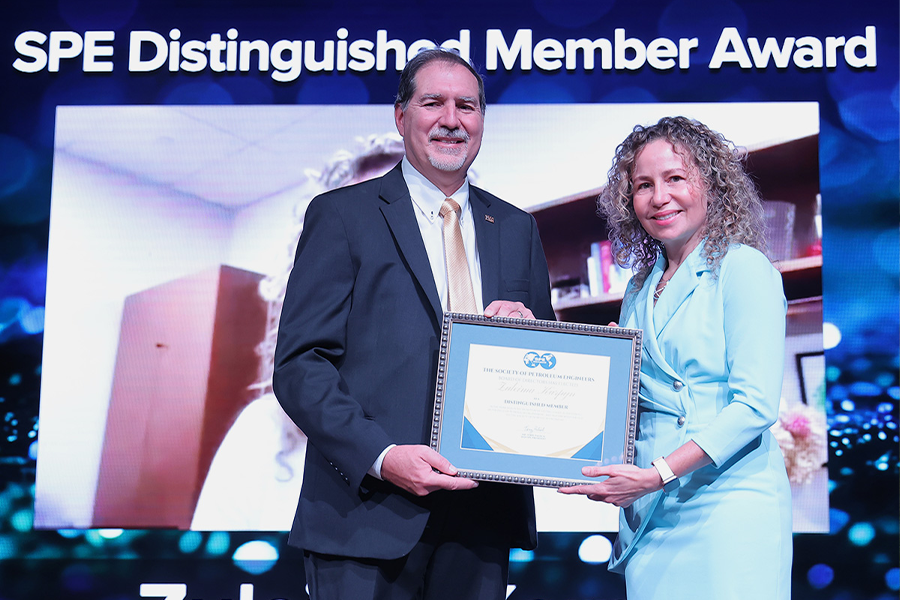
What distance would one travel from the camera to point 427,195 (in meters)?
1.94

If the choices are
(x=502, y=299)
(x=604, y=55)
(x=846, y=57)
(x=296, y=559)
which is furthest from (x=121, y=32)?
(x=846, y=57)

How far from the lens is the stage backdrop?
11.6ft

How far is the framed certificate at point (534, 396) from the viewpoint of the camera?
64.5 inches

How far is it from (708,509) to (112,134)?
3320 mm

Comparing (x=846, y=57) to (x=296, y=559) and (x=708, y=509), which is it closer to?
(x=708, y=509)

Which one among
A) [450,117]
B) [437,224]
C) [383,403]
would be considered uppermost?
[450,117]

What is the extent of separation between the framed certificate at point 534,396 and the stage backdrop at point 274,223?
1.91m

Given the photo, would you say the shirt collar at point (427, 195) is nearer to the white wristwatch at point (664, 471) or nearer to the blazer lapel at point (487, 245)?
the blazer lapel at point (487, 245)

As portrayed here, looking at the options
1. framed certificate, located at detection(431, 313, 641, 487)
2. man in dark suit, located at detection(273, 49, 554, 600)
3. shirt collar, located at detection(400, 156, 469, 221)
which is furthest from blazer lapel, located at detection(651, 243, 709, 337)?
shirt collar, located at detection(400, 156, 469, 221)

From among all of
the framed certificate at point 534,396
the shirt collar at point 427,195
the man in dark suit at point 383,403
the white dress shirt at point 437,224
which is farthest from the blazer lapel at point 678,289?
the shirt collar at point 427,195

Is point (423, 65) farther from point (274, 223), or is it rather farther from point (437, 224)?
point (274, 223)

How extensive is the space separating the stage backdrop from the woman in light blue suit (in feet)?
5.73

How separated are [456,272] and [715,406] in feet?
2.12

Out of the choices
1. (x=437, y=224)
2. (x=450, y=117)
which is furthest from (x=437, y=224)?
(x=450, y=117)
